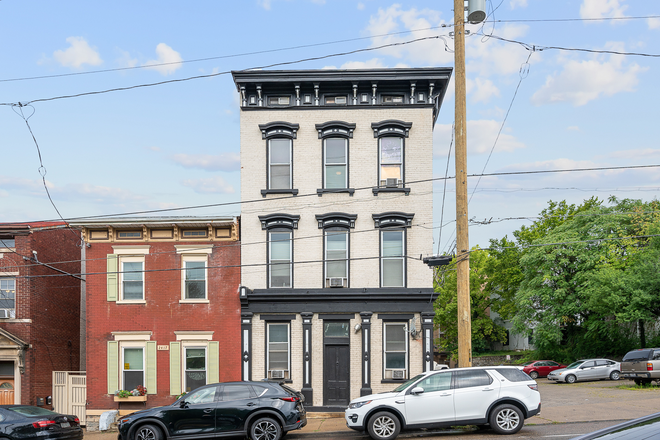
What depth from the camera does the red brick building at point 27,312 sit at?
891 inches

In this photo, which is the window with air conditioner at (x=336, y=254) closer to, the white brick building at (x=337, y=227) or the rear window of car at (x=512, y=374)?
the white brick building at (x=337, y=227)

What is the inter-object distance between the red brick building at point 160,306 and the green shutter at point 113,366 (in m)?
0.04

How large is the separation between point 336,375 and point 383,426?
7108 mm

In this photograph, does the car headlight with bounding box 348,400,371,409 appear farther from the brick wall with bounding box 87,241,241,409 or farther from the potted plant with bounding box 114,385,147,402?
the potted plant with bounding box 114,385,147,402

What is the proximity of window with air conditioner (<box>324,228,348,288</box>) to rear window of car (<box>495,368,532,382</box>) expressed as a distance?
8002mm

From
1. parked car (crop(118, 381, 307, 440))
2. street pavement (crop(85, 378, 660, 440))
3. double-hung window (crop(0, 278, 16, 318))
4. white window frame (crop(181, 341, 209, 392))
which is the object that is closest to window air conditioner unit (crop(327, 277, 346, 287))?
street pavement (crop(85, 378, 660, 440))

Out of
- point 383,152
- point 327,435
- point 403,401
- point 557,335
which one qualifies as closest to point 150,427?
point 327,435

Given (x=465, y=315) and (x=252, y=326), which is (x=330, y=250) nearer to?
(x=252, y=326)

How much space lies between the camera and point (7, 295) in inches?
904

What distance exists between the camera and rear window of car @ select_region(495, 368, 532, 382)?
13922mm

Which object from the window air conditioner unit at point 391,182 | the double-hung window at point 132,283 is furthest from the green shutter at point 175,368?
the window air conditioner unit at point 391,182

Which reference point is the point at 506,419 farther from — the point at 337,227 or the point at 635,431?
the point at 635,431

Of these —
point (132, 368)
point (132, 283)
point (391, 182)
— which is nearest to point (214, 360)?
point (132, 368)

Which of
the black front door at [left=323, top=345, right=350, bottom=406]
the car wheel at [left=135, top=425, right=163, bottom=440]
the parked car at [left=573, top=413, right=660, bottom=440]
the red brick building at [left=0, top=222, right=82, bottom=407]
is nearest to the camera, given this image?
the parked car at [left=573, top=413, right=660, bottom=440]
